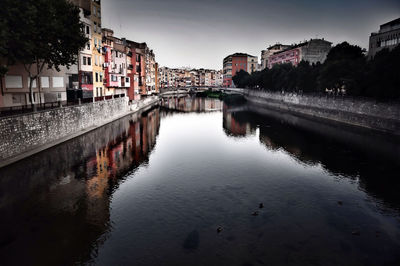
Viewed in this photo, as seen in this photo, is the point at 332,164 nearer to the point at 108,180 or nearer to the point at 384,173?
the point at 384,173

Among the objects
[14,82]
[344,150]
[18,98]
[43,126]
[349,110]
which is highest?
[14,82]

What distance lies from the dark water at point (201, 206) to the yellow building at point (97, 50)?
22.0 m

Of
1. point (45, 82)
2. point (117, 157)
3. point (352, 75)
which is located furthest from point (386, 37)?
→ point (45, 82)

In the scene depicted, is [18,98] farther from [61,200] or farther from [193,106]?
[193,106]

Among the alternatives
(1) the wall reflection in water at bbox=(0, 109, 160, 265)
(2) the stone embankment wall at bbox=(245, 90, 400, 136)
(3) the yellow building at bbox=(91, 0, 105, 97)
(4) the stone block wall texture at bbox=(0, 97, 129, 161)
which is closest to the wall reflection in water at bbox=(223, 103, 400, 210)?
(2) the stone embankment wall at bbox=(245, 90, 400, 136)

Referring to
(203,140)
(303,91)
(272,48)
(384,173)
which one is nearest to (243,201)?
(384,173)

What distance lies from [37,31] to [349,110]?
4939 cm

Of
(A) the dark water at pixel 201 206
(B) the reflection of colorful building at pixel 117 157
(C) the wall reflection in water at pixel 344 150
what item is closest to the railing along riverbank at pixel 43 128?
(A) the dark water at pixel 201 206

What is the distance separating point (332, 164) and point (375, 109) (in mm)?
21407

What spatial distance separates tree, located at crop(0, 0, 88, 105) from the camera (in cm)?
2422

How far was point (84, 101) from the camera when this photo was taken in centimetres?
4234

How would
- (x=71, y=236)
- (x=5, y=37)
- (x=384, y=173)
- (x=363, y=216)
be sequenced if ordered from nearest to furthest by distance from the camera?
(x=71, y=236)
(x=363, y=216)
(x=5, y=37)
(x=384, y=173)

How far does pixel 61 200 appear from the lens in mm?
19172

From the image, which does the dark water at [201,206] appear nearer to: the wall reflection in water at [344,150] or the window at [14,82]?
the wall reflection in water at [344,150]
